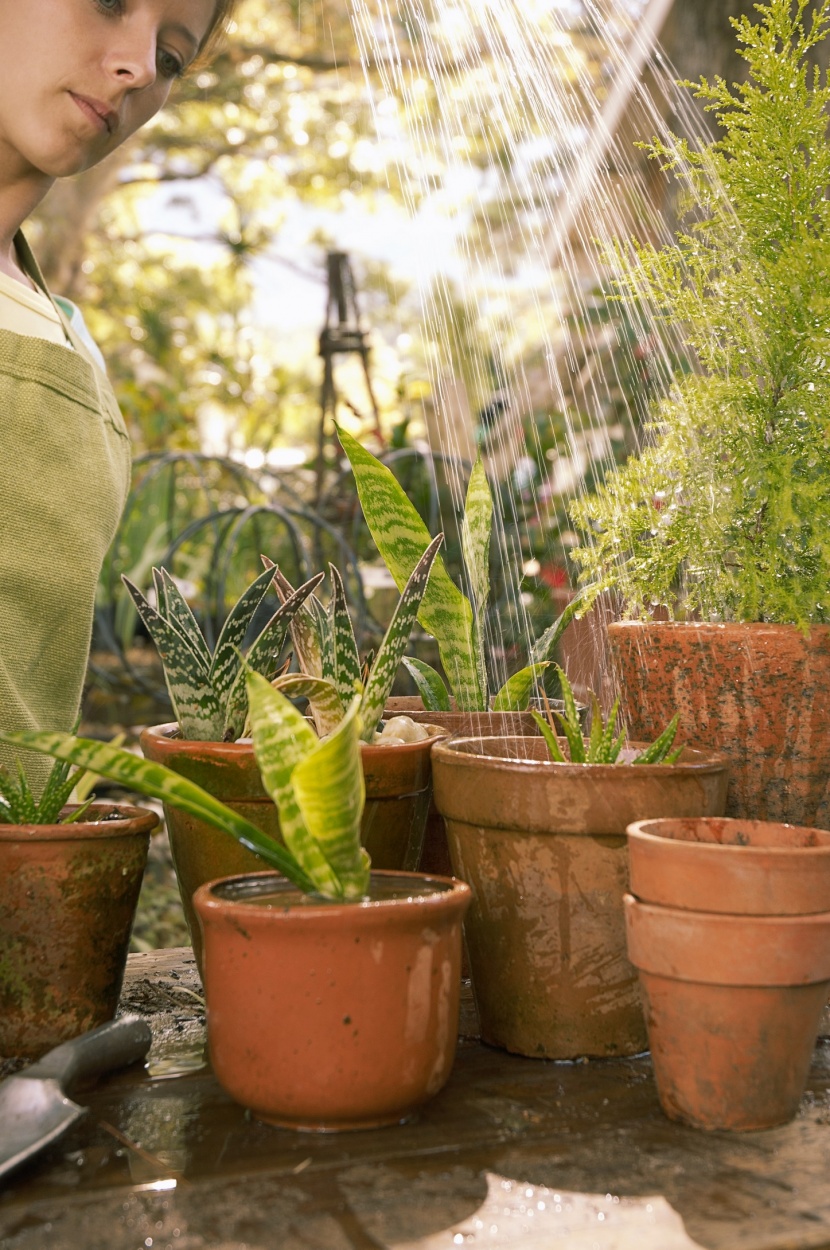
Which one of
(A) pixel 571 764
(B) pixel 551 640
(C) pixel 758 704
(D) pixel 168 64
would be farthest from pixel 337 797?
(D) pixel 168 64

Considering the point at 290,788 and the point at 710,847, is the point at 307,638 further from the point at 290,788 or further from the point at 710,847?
the point at 710,847

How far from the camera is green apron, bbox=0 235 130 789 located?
1.43 meters

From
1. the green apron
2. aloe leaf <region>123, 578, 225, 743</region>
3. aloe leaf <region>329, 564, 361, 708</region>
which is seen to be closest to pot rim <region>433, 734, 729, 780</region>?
aloe leaf <region>329, 564, 361, 708</region>

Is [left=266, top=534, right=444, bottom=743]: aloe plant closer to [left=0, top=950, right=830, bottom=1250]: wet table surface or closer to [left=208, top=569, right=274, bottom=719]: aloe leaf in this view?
[left=208, top=569, right=274, bottom=719]: aloe leaf

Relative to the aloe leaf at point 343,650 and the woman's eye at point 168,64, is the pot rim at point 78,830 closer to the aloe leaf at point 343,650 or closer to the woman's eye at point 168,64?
the aloe leaf at point 343,650

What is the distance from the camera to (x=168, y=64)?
1.38m

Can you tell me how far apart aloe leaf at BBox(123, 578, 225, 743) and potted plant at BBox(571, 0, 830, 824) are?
37cm

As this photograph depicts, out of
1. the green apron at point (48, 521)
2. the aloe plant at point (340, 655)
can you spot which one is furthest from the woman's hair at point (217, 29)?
the aloe plant at point (340, 655)

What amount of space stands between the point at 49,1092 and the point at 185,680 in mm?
384

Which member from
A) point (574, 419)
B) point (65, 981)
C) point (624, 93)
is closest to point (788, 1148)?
point (65, 981)

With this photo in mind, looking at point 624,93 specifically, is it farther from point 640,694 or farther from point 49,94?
point 640,694

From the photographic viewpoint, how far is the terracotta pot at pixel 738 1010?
686mm

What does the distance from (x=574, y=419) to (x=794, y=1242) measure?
401cm

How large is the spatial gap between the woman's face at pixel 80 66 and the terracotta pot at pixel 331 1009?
100 centimetres
